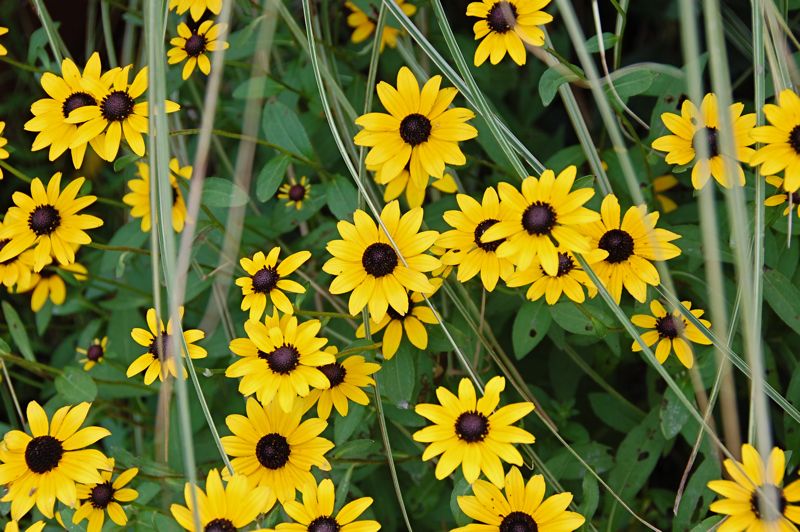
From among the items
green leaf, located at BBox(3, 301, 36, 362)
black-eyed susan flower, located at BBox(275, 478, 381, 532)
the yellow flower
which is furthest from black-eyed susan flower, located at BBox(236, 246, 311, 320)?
green leaf, located at BBox(3, 301, 36, 362)

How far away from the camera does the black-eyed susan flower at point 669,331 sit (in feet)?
3.60

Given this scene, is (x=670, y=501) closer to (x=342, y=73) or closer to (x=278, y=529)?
(x=278, y=529)

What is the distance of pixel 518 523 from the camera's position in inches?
39.1

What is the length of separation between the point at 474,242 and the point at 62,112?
644 mm

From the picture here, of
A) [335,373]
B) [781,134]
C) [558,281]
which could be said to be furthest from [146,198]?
[781,134]

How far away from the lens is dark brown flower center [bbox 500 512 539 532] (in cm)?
99

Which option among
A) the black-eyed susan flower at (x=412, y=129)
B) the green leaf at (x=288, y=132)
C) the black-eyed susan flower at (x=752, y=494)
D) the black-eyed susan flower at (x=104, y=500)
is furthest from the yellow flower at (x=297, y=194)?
the black-eyed susan flower at (x=752, y=494)

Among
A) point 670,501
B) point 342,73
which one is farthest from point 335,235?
point 670,501

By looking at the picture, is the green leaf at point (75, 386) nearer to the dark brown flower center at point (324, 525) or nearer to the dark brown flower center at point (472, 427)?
the dark brown flower center at point (324, 525)

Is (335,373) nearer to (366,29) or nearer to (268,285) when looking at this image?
(268,285)

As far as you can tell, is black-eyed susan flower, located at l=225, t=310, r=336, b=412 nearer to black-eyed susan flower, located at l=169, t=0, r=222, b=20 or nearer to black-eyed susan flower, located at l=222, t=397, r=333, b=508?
black-eyed susan flower, located at l=222, t=397, r=333, b=508

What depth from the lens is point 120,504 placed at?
1.12m

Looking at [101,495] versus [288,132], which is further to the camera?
[288,132]

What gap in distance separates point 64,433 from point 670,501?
0.95 meters
